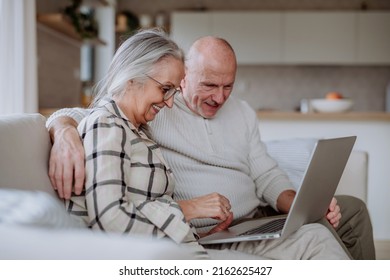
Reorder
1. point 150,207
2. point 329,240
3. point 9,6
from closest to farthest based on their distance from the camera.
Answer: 1. point 150,207
2. point 329,240
3. point 9,6

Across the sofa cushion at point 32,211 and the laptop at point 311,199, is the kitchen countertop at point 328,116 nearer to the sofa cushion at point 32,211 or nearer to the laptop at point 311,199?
the laptop at point 311,199

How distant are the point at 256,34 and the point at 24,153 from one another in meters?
4.69

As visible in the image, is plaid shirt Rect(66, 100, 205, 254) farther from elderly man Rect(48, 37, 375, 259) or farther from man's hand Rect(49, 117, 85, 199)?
elderly man Rect(48, 37, 375, 259)

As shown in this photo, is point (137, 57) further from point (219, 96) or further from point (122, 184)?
point (219, 96)

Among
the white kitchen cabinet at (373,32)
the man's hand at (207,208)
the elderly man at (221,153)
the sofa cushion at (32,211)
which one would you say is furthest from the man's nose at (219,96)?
the white kitchen cabinet at (373,32)

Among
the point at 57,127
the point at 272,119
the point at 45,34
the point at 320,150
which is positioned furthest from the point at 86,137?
the point at 45,34

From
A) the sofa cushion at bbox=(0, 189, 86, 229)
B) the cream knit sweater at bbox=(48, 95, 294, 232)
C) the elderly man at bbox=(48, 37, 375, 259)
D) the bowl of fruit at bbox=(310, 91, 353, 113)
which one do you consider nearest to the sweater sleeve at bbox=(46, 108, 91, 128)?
the elderly man at bbox=(48, 37, 375, 259)

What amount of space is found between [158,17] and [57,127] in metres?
4.90

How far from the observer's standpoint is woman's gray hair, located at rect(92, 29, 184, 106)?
1.34 meters

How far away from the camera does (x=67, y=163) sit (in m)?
1.21

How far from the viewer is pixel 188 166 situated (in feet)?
5.91

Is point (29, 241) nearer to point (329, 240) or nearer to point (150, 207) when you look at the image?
point (150, 207)

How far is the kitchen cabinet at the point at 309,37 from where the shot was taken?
5609mm

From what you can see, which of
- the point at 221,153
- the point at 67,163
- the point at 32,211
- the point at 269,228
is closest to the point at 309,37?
the point at 221,153
